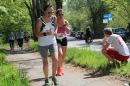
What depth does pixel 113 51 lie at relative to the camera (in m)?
8.59

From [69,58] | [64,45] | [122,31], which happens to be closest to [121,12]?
[122,31]

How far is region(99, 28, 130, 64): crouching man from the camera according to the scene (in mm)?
8453

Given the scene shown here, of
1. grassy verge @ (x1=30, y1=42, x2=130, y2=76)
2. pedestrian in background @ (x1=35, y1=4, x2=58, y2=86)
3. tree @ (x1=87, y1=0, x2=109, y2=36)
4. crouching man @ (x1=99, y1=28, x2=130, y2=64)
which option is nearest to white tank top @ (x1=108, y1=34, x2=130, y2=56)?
crouching man @ (x1=99, y1=28, x2=130, y2=64)

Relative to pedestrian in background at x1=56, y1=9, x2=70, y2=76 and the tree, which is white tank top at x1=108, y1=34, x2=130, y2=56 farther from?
the tree

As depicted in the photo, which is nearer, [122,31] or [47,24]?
[47,24]

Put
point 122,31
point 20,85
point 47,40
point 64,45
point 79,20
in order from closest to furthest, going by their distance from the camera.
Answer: point 20,85 < point 47,40 < point 64,45 < point 122,31 < point 79,20

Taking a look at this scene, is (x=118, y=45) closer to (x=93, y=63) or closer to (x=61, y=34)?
(x=93, y=63)

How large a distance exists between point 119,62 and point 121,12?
40.8 metres

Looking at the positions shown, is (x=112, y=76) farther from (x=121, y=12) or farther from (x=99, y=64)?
(x=121, y=12)

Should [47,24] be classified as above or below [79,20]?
above

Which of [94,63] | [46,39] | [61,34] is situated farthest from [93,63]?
[46,39]

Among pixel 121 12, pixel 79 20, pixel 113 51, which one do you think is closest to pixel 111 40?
pixel 113 51

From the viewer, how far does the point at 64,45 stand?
334 inches

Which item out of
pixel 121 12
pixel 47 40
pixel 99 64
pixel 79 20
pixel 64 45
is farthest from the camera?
pixel 79 20
